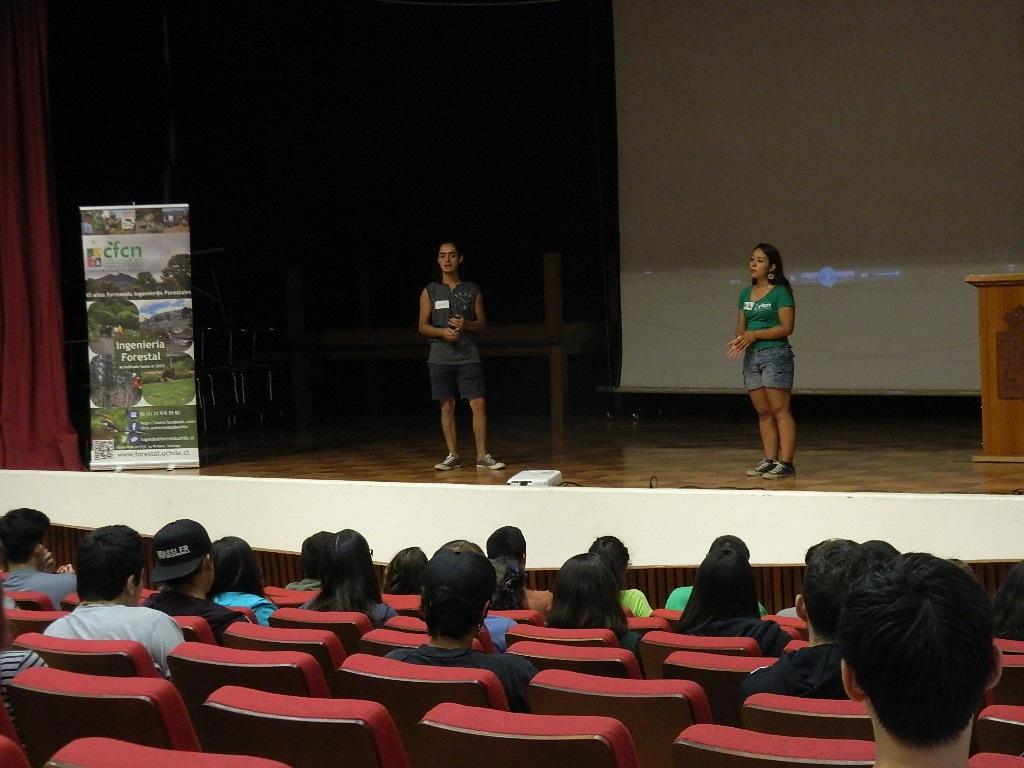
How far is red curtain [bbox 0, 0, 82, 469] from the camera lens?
753cm

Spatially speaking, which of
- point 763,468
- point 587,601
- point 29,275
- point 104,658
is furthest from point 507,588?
point 29,275

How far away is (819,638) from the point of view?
8.30 feet

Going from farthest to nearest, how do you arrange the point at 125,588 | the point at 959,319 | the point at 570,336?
1. the point at 570,336
2. the point at 959,319
3. the point at 125,588

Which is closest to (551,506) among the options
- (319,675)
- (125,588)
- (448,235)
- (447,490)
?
(447,490)

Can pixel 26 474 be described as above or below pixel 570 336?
below

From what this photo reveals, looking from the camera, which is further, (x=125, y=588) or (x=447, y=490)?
(x=447, y=490)

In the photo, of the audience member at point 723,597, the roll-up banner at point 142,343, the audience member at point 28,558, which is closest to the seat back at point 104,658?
the audience member at point 723,597

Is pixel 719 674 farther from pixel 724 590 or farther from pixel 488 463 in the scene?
pixel 488 463

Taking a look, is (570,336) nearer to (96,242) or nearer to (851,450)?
(851,450)

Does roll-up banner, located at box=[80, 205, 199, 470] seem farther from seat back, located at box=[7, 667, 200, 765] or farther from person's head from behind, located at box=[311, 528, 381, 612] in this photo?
seat back, located at box=[7, 667, 200, 765]

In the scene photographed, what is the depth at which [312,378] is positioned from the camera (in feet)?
34.0

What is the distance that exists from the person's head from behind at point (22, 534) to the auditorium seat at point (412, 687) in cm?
257

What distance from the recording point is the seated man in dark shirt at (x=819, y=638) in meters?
2.35

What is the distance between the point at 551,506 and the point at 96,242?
329 cm
